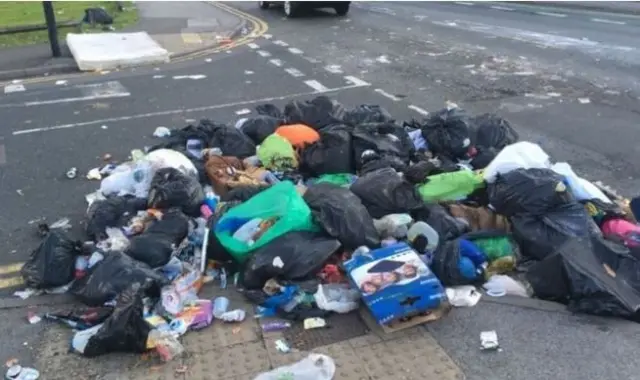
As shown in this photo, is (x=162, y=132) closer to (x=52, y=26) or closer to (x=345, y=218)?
(x=345, y=218)

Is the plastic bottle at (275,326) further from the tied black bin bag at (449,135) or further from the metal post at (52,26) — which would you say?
the metal post at (52,26)

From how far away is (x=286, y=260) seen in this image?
391 cm

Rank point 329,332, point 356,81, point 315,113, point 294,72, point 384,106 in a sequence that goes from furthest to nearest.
Answer: point 294,72, point 356,81, point 384,106, point 315,113, point 329,332

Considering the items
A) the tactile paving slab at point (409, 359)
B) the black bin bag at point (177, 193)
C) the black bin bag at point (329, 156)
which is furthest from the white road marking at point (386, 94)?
the tactile paving slab at point (409, 359)

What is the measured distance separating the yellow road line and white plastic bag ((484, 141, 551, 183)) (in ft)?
11.2

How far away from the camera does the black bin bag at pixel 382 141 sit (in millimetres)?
5516

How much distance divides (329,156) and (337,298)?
6.48 feet

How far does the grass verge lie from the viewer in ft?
43.8

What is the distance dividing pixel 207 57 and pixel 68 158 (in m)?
5.88

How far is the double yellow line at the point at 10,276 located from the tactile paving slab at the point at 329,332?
1.92 m

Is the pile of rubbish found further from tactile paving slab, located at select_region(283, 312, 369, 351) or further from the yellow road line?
the yellow road line

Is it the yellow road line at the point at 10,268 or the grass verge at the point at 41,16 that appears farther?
the grass verge at the point at 41,16

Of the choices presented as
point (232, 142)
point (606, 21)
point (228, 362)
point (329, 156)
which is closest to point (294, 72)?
point (232, 142)

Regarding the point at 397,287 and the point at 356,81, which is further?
the point at 356,81
